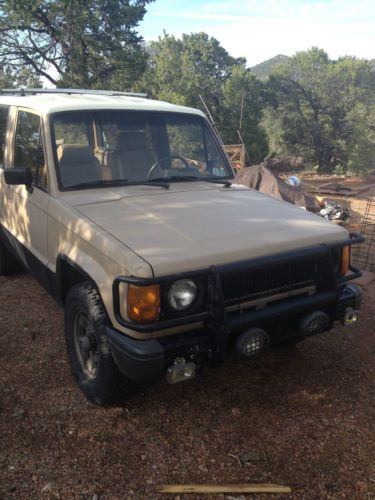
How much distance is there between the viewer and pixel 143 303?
2340 millimetres

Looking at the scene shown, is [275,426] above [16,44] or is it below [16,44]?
below

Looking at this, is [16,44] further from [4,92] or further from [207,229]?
[207,229]

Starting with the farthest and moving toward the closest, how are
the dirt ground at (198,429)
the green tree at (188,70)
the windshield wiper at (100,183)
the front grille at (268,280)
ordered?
the green tree at (188,70)
the windshield wiper at (100,183)
the front grille at (268,280)
the dirt ground at (198,429)

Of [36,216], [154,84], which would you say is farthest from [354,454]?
[154,84]

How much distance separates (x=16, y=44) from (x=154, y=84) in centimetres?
790

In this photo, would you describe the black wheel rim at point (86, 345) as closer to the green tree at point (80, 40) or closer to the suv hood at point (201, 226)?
the suv hood at point (201, 226)

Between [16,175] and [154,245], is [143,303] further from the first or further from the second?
[16,175]

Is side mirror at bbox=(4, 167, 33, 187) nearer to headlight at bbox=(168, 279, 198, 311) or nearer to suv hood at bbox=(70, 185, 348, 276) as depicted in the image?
suv hood at bbox=(70, 185, 348, 276)

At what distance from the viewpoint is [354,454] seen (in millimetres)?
2660

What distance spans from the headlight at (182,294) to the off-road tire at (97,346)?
1.64 ft

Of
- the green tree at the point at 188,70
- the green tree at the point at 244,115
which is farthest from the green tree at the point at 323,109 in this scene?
the green tree at the point at 188,70

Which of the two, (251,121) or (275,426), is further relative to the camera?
(251,121)

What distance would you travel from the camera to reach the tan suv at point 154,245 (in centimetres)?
242

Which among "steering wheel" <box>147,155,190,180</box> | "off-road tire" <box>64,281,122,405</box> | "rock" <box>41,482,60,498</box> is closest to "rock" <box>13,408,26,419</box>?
"off-road tire" <box>64,281,122,405</box>
